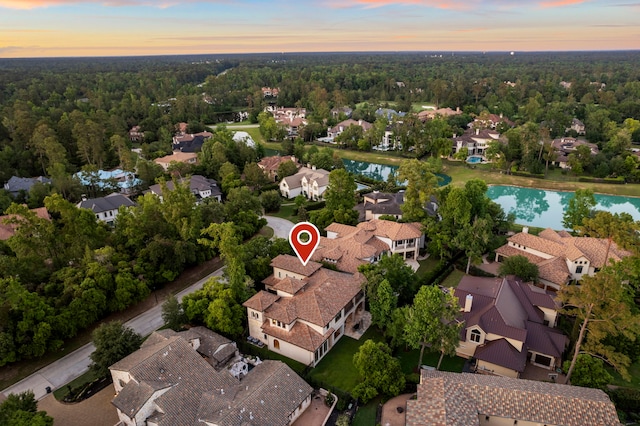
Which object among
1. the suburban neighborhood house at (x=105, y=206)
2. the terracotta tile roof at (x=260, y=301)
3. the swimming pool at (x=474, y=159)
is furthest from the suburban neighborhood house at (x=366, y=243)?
the swimming pool at (x=474, y=159)

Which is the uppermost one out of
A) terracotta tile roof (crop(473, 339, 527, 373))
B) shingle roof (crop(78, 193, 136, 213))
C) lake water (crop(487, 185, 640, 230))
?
shingle roof (crop(78, 193, 136, 213))

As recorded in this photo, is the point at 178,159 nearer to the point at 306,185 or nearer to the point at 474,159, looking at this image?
the point at 306,185

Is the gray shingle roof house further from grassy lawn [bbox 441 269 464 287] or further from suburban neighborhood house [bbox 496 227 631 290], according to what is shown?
suburban neighborhood house [bbox 496 227 631 290]

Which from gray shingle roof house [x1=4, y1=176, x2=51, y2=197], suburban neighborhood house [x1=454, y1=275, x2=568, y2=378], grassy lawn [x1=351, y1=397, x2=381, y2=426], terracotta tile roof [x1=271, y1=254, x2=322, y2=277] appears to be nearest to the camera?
grassy lawn [x1=351, y1=397, x2=381, y2=426]

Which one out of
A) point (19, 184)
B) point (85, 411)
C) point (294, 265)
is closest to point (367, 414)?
point (294, 265)

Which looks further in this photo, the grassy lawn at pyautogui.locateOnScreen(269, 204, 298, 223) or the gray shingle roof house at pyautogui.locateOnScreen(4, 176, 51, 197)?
the gray shingle roof house at pyautogui.locateOnScreen(4, 176, 51, 197)

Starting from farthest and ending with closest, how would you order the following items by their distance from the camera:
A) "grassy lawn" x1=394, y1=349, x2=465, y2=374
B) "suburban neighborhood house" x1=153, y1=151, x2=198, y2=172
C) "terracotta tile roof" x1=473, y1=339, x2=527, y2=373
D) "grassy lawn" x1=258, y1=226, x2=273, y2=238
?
"suburban neighborhood house" x1=153, y1=151, x2=198, y2=172, "grassy lawn" x1=258, y1=226, x2=273, y2=238, "grassy lawn" x1=394, y1=349, x2=465, y2=374, "terracotta tile roof" x1=473, y1=339, x2=527, y2=373

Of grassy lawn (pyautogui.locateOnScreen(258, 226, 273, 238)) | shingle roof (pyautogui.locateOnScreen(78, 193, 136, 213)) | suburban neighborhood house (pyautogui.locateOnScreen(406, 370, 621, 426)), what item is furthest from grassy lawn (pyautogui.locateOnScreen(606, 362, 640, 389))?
shingle roof (pyautogui.locateOnScreen(78, 193, 136, 213))

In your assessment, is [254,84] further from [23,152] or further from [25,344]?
[25,344]
